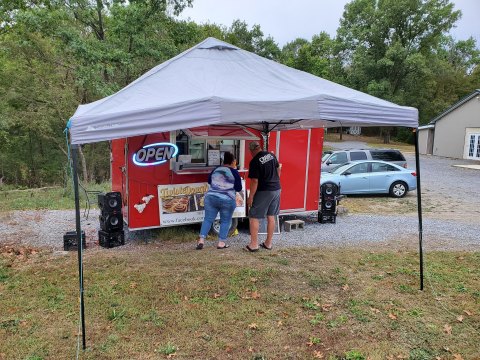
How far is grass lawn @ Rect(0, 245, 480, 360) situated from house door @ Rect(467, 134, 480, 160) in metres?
25.7

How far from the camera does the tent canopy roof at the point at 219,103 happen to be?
355 centimetres

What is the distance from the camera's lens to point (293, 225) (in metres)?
7.78

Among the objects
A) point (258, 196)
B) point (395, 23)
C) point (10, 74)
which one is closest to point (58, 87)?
point (10, 74)

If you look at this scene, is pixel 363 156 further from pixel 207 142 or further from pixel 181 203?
pixel 181 203

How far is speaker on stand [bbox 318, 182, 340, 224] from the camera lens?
8.30 metres

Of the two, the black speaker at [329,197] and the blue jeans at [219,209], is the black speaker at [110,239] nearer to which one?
the blue jeans at [219,209]

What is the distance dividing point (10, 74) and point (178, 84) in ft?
63.6

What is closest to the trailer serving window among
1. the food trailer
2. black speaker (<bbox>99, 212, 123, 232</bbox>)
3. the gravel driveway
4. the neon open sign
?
the food trailer

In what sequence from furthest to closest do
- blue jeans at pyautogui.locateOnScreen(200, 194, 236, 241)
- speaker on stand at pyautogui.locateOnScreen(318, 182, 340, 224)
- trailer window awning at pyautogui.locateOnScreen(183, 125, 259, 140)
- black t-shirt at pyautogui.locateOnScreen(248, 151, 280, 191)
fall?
speaker on stand at pyautogui.locateOnScreen(318, 182, 340, 224) < trailer window awning at pyautogui.locateOnScreen(183, 125, 259, 140) < blue jeans at pyautogui.locateOnScreen(200, 194, 236, 241) < black t-shirt at pyautogui.locateOnScreen(248, 151, 280, 191)

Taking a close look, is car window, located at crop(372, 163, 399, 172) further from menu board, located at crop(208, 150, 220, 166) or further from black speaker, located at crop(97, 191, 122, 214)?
black speaker, located at crop(97, 191, 122, 214)

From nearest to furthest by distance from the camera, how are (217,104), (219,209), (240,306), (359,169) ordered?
(217,104), (240,306), (219,209), (359,169)

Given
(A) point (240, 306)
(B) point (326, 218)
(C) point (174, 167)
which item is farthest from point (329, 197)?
(A) point (240, 306)

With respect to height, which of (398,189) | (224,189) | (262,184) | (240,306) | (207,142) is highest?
(207,142)

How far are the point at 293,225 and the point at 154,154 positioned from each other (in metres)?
3.19
